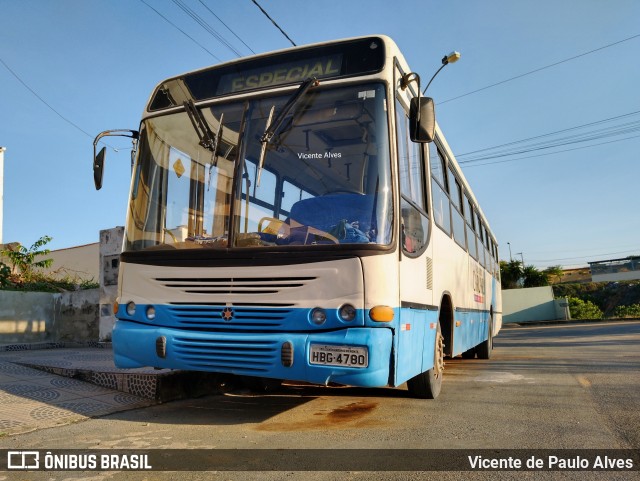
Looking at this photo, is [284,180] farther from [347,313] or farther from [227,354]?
[227,354]

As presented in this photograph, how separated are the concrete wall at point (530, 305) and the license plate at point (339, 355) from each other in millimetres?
43460

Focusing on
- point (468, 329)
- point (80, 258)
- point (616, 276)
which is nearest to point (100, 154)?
point (468, 329)

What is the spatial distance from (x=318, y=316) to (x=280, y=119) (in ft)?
6.09

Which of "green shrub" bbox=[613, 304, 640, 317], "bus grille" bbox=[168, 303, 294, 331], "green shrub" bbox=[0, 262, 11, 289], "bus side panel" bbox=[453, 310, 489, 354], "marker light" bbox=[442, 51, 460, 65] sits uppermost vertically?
"marker light" bbox=[442, 51, 460, 65]

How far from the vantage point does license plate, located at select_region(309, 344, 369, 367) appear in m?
4.47

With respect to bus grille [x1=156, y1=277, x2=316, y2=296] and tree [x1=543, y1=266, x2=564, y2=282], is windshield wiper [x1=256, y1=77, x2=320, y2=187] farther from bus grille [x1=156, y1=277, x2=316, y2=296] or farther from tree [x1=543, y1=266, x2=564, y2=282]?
tree [x1=543, y1=266, x2=564, y2=282]

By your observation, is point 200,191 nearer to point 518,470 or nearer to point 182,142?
point 182,142

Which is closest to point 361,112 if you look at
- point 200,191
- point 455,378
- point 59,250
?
point 200,191

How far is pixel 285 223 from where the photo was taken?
16.6 ft

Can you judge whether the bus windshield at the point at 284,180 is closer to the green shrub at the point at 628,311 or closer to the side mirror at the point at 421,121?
the side mirror at the point at 421,121

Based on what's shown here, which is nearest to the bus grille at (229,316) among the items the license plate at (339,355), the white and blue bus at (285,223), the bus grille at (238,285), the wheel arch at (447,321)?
the white and blue bus at (285,223)

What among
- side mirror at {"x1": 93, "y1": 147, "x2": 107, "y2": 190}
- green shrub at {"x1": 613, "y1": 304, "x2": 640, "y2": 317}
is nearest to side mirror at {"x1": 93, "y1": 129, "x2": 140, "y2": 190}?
side mirror at {"x1": 93, "y1": 147, "x2": 107, "y2": 190}

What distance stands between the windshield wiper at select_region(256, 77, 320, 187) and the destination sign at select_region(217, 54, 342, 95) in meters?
0.13

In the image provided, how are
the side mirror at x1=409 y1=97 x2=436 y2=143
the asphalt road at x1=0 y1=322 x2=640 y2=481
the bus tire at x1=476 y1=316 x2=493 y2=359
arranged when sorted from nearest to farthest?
1. the asphalt road at x1=0 y1=322 x2=640 y2=481
2. the side mirror at x1=409 y1=97 x2=436 y2=143
3. the bus tire at x1=476 y1=316 x2=493 y2=359
